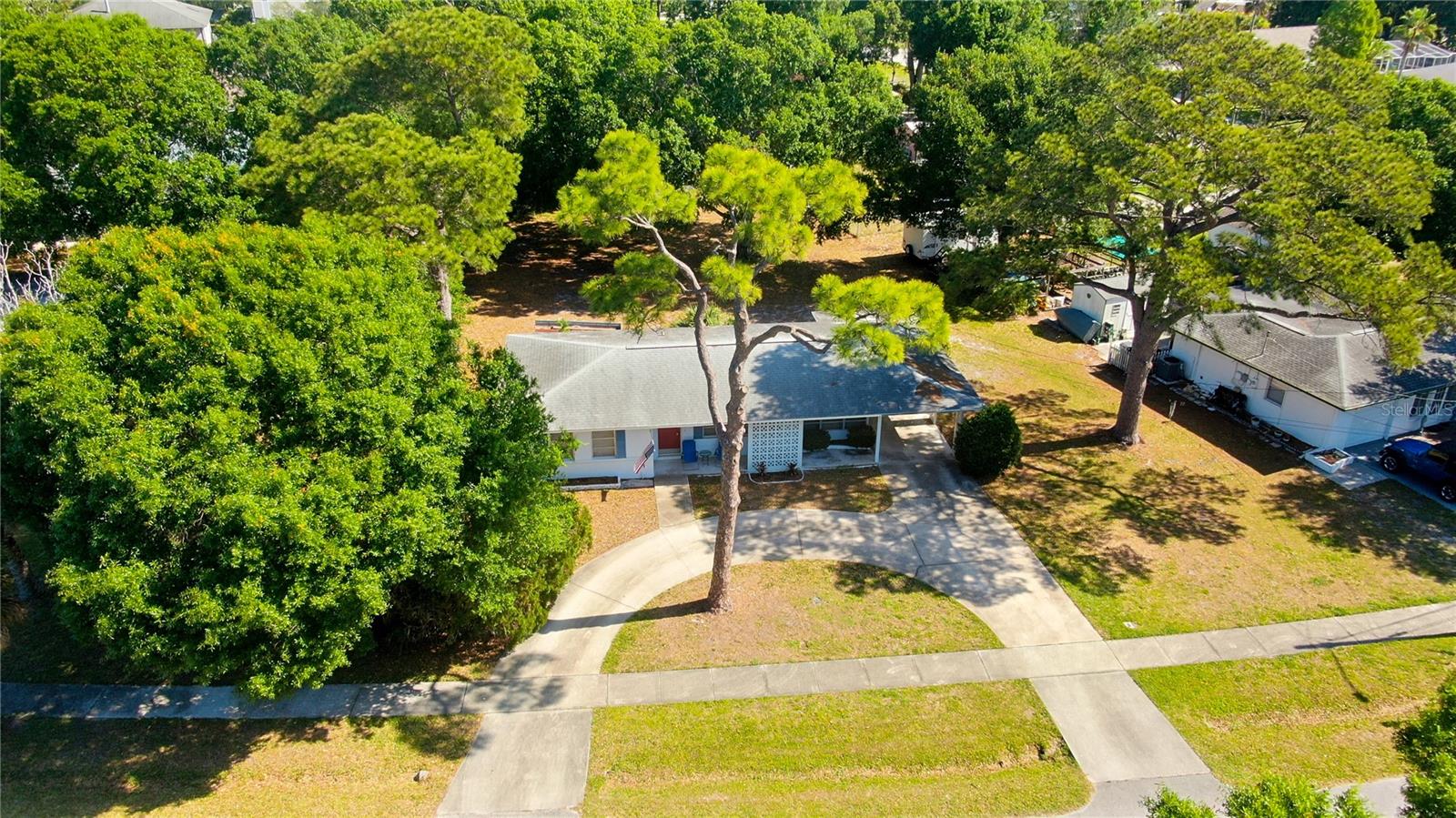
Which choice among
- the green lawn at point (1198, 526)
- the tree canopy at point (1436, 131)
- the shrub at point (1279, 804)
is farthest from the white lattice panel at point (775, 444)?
the tree canopy at point (1436, 131)

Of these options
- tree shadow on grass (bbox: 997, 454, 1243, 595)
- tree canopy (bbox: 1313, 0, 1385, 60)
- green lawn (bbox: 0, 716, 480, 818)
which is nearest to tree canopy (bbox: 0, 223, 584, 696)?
green lawn (bbox: 0, 716, 480, 818)

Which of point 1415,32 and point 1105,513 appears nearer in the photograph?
point 1105,513

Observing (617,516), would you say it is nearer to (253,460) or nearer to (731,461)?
(731,461)

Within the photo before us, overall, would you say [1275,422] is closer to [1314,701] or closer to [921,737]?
[1314,701]

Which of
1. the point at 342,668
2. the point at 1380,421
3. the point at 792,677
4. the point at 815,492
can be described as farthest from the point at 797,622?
the point at 1380,421

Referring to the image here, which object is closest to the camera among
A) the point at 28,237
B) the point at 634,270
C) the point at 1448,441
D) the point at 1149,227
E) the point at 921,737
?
the point at 921,737

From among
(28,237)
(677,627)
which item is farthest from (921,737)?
(28,237)
